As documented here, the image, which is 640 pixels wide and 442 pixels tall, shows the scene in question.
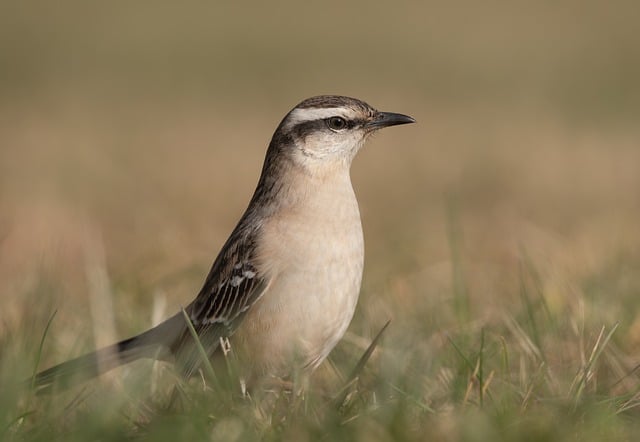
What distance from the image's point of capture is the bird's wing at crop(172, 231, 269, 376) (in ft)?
22.1

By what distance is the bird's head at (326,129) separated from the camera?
7.35 meters

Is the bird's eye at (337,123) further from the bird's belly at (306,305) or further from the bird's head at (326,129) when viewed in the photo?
the bird's belly at (306,305)

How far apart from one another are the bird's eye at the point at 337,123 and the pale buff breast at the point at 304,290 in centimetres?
83

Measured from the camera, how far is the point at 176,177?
14109mm

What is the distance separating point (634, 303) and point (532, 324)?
1.30 metres

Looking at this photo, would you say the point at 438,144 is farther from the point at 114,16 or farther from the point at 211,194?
the point at 114,16

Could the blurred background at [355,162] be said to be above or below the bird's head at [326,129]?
below

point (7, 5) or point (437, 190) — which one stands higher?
point (7, 5)

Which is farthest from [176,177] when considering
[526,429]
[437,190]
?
[526,429]

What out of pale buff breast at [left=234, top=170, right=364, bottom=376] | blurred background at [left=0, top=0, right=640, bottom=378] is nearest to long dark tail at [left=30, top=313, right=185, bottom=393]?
blurred background at [left=0, top=0, right=640, bottom=378]

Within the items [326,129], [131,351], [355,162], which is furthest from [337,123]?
[355,162]

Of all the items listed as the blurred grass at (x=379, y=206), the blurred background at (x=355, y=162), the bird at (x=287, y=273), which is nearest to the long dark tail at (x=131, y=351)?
the bird at (x=287, y=273)

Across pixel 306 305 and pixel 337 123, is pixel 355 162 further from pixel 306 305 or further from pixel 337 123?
pixel 306 305

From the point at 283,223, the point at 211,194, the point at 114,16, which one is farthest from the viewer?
the point at 114,16
